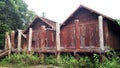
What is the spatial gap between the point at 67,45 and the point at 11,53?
599 centimetres

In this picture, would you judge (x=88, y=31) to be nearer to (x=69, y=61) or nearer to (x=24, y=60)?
(x=69, y=61)

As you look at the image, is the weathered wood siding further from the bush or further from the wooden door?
the bush

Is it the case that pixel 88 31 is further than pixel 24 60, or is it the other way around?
pixel 88 31

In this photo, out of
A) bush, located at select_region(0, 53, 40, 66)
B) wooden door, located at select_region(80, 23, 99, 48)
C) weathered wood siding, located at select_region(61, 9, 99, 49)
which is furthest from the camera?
weathered wood siding, located at select_region(61, 9, 99, 49)

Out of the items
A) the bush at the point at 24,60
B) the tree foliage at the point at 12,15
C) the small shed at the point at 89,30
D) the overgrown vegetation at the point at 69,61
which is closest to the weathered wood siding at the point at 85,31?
the small shed at the point at 89,30

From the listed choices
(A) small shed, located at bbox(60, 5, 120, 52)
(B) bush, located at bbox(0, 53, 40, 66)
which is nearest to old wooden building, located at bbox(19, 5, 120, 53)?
(A) small shed, located at bbox(60, 5, 120, 52)

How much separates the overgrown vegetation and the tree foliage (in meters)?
13.7

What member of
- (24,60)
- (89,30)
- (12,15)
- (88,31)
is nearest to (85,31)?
(88,31)

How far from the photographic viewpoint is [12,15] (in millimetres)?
31016

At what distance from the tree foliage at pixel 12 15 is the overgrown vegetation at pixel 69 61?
44.8 ft

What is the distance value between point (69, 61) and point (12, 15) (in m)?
22.5

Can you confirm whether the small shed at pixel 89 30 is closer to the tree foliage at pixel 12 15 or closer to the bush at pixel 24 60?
the bush at pixel 24 60

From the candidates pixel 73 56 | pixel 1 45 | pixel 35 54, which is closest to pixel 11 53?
pixel 35 54

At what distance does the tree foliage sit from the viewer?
91.7 ft
